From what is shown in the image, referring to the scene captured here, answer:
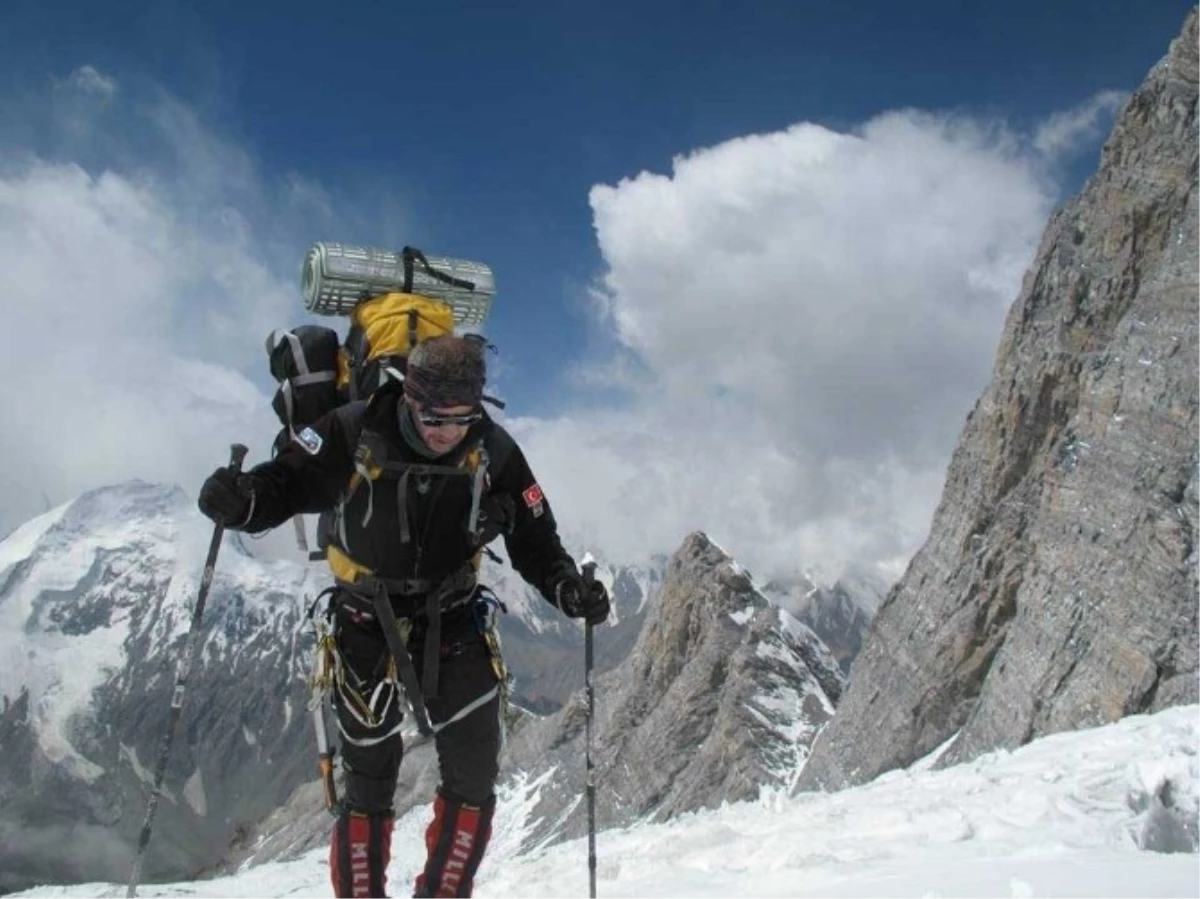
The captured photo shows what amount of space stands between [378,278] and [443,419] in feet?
9.65

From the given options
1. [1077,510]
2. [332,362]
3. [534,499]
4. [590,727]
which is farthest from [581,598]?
[1077,510]

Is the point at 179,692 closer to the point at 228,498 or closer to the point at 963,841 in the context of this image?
the point at 228,498

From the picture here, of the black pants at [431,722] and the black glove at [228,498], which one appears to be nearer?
the black glove at [228,498]

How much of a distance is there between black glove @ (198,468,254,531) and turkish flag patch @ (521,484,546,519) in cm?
226

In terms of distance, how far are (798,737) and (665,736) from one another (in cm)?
2023

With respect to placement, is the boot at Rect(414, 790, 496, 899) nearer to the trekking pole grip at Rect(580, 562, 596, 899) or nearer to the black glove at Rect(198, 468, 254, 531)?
the trekking pole grip at Rect(580, 562, 596, 899)

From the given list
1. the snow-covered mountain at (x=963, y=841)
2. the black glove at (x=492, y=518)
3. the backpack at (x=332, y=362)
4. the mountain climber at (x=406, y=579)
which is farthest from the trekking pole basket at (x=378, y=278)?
the snow-covered mountain at (x=963, y=841)

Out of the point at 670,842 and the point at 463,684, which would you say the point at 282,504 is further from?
the point at 670,842

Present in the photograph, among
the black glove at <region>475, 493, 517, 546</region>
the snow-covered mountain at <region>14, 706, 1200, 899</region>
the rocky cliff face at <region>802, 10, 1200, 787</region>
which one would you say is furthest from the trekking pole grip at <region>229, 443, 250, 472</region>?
the rocky cliff face at <region>802, 10, 1200, 787</region>

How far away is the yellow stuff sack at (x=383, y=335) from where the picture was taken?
805 centimetres

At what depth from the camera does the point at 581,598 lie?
7.91 metres

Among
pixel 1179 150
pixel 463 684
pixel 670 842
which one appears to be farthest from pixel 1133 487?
pixel 463 684

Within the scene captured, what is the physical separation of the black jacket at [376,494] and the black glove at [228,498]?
2.3 inches

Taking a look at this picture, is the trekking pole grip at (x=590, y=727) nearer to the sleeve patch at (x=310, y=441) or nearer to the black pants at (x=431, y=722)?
the black pants at (x=431, y=722)
